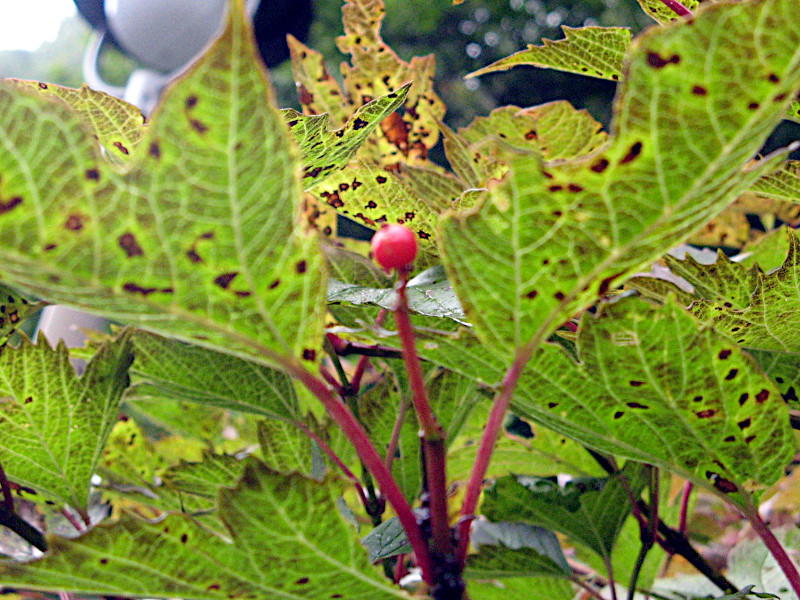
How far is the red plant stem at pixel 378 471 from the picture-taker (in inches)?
9.8

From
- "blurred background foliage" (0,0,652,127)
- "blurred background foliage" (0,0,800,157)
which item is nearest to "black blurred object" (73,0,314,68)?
"blurred background foliage" (0,0,800,157)

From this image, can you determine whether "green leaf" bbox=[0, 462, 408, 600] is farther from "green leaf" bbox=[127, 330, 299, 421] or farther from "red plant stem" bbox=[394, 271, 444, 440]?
"green leaf" bbox=[127, 330, 299, 421]

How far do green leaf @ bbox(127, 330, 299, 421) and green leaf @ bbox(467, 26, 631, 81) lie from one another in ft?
0.85

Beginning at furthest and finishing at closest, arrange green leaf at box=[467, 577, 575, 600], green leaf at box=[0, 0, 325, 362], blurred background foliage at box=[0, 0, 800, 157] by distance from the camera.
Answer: blurred background foliage at box=[0, 0, 800, 157], green leaf at box=[467, 577, 575, 600], green leaf at box=[0, 0, 325, 362]

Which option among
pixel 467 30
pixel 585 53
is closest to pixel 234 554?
pixel 585 53

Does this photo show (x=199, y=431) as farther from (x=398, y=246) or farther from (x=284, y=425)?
(x=398, y=246)

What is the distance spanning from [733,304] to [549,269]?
0.71ft

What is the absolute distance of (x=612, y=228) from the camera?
0.78 ft

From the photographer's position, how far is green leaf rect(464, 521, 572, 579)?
1.18 feet

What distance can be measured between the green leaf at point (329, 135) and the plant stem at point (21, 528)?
0.25 metres

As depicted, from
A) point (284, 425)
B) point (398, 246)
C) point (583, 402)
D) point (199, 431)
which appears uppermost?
point (398, 246)

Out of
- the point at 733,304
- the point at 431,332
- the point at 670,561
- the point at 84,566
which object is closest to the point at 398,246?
the point at 431,332

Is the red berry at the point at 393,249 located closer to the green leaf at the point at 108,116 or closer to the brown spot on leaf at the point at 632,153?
the brown spot on leaf at the point at 632,153

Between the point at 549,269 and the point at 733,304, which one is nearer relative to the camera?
the point at 549,269
